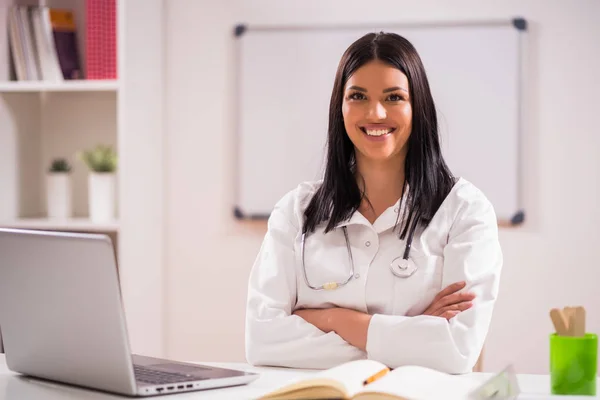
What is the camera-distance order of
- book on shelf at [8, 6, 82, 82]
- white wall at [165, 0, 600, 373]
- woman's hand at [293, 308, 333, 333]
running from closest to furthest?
woman's hand at [293, 308, 333, 333] → white wall at [165, 0, 600, 373] → book on shelf at [8, 6, 82, 82]

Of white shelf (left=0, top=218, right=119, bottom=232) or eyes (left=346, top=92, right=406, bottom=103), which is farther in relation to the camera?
white shelf (left=0, top=218, right=119, bottom=232)

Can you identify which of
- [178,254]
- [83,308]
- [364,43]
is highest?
[364,43]

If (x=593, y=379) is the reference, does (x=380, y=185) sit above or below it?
above

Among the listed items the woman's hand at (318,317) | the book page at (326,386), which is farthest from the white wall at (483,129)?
the book page at (326,386)

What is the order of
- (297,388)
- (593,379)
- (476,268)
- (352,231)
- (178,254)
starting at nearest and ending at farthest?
1. (297,388)
2. (593,379)
3. (476,268)
4. (352,231)
5. (178,254)

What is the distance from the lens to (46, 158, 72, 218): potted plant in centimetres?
354

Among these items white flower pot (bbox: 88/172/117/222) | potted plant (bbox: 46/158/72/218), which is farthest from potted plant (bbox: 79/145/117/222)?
potted plant (bbox: 46/158/72/218)

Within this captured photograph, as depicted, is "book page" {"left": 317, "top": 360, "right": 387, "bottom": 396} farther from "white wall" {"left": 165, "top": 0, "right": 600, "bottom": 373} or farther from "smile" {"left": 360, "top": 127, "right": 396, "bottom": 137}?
"white wall" {"left": 165, "top": 0, "right": 600, "bottom": 373}

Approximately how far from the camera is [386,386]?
1.30 m

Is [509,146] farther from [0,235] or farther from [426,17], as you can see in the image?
[0,235]

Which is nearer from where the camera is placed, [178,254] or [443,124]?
[443,124]

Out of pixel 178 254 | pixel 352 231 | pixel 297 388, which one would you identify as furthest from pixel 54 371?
pixel 178 254

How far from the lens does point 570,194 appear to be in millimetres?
3371

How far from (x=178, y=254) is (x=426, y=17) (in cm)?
142
